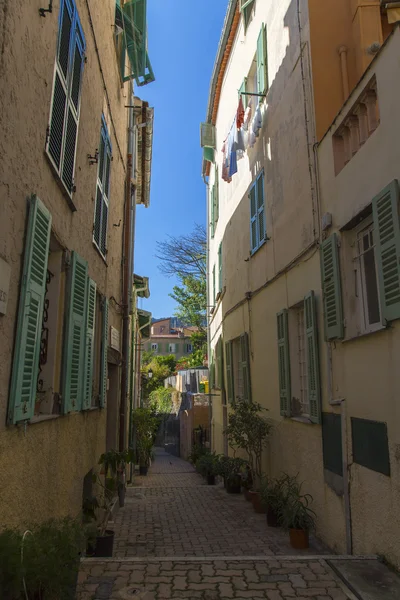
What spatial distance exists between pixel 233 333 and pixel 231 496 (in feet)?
12.0

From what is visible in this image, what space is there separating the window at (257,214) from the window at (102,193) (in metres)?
2.88

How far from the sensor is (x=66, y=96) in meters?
4.57

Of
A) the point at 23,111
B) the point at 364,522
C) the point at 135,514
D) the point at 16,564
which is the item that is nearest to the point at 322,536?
the point at 364,522

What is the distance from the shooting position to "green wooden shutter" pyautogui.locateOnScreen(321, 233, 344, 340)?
516cm

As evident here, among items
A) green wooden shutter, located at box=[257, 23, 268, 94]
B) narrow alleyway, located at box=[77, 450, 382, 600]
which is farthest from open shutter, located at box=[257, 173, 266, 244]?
narrow alleyway, located at box=[77, 450, 382, 600]

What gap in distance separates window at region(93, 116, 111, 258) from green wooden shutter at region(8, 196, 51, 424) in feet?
8.98

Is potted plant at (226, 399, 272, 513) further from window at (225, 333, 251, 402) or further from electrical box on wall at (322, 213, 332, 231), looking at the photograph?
electrical box on wall at (322, 213, 332, 231)

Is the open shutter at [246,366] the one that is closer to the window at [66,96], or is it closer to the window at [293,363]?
the window at [293,363]

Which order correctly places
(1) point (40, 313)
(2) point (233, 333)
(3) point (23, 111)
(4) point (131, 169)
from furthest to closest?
(2) point (233, 333) → (4) point (131, 169) → (1) point (40, 313) → (3) point (23, 111)

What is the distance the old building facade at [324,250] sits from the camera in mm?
4258

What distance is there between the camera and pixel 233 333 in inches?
446

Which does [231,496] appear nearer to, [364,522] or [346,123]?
[364,522]

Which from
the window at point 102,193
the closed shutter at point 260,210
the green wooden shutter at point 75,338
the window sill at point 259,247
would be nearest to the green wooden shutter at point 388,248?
the green wooden shutter at point 75,338

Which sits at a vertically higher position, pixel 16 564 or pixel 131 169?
pixel 131 169
